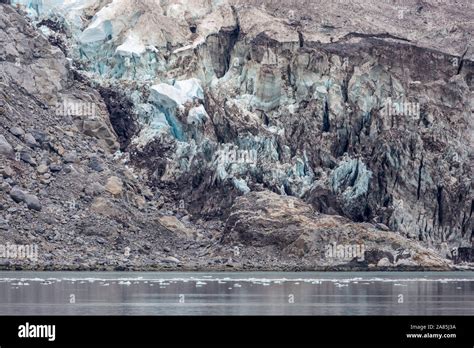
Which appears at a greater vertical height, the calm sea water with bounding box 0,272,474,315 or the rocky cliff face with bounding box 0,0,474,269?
the rocky cliff face with bounding box 0,0,474,269

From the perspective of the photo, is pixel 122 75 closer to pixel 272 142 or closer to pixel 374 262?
pixel 272 142

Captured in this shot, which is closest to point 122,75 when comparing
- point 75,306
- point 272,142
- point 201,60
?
point 201,60

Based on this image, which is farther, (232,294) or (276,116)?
(276,116)

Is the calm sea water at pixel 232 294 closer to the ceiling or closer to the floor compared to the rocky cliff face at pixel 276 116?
closer to the floor

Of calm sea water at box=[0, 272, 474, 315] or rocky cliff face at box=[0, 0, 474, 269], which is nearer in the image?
calm sea water at box=[0, 272, 474, 315]
